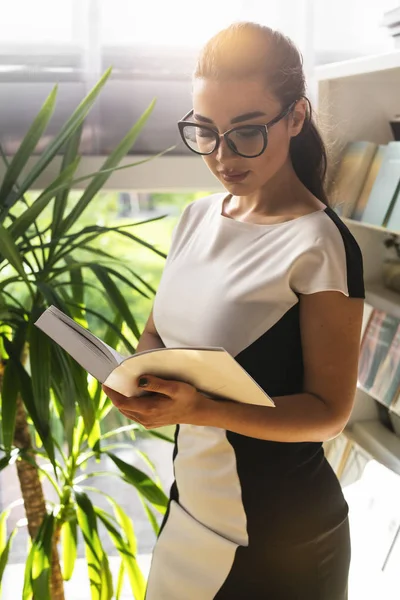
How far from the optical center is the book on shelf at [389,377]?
6.13 feet

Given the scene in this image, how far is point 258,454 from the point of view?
130cm

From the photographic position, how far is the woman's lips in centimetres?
127

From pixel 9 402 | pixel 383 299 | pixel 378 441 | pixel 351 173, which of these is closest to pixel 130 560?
pixel 9 402

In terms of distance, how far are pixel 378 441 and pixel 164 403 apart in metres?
1.09

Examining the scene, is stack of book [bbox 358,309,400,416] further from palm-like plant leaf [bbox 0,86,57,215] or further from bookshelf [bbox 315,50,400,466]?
palm-like plant leaf [bbox 0,86,57,215]

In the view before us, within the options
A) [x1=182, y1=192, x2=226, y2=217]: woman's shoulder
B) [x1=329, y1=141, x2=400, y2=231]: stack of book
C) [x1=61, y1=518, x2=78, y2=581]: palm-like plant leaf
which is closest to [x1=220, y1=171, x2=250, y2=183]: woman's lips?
[x1=182, y1=192, x2=226, y2=217]: woman's shoulder

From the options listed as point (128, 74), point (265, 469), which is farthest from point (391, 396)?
point (128, 74)

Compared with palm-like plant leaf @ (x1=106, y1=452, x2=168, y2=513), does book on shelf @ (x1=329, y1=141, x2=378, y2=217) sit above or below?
above

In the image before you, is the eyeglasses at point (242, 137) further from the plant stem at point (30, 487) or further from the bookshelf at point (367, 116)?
the plant stem at point (30, 487)

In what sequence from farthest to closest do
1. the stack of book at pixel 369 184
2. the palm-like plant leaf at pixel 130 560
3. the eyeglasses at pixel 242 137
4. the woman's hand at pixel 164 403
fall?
the palm-like plant leaf at pixel 130 560, the stack of book at pixel 369 184, the eyeglasses at pixel 242 137, the woman's hand at pixel 164 403

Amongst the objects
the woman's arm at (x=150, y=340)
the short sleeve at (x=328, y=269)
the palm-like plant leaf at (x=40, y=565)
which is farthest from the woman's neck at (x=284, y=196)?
the palm-like plant leaf at (x=40, y=565)

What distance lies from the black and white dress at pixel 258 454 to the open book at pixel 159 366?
135 mm

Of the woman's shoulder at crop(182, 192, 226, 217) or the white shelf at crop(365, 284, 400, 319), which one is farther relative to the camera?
the white shelf at crop(365, 284, 400, 319)

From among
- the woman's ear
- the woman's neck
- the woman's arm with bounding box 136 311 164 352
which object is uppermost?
the woman's ear
